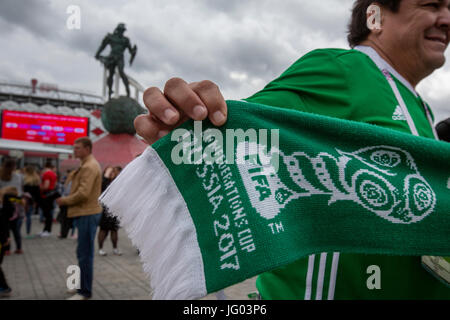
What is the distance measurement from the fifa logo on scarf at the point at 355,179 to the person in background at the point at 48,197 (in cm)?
958

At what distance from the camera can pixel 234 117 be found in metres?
0.94

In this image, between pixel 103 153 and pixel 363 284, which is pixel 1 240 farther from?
pixel 103 153

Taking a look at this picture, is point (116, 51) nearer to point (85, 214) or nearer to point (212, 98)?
point (85, 214)

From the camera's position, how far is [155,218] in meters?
0.93

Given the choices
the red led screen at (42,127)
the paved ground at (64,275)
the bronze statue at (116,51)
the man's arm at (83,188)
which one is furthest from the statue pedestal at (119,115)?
the red led screen at (42,127)

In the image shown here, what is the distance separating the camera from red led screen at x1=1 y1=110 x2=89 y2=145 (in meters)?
23.7

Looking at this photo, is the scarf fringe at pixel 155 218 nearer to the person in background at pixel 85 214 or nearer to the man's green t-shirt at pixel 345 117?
the man's green t-shirt at pixel 345 117

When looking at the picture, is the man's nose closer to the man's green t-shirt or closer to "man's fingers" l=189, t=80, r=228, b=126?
the man's green t-shirt

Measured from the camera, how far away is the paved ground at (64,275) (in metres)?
4.65

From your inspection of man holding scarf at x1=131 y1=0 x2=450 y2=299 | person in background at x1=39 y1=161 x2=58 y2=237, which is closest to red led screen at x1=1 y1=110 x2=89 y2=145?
person in background at x1=39 y1=161 x2=58 y2=237

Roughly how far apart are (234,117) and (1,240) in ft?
16.4

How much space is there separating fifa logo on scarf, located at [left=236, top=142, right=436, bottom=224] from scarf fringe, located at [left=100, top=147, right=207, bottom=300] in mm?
212

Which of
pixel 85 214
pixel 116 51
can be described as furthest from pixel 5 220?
pixel 116 51
